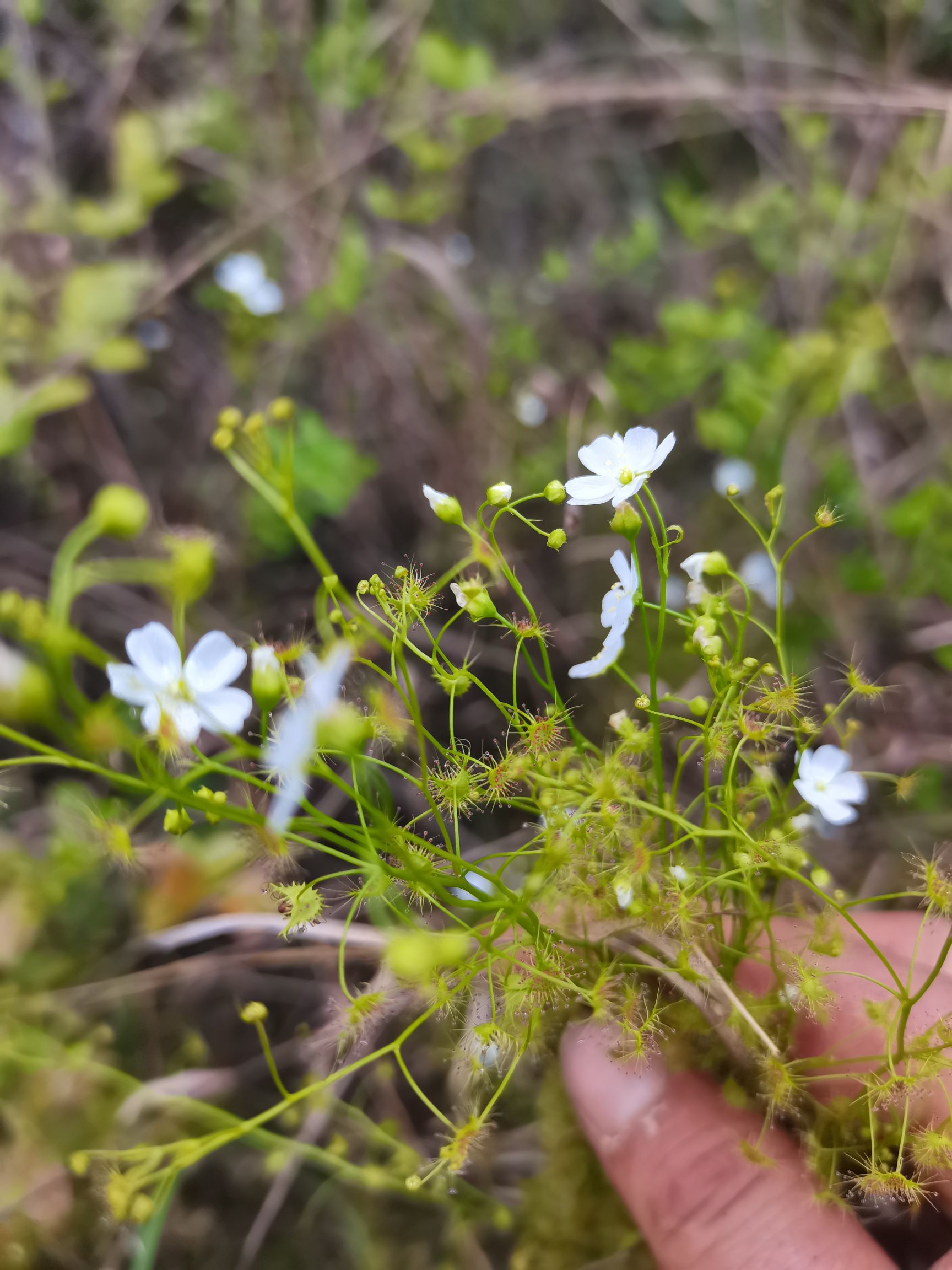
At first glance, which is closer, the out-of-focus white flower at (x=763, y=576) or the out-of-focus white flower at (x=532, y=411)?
the out-of-focus white flower at (x=763, y=576)

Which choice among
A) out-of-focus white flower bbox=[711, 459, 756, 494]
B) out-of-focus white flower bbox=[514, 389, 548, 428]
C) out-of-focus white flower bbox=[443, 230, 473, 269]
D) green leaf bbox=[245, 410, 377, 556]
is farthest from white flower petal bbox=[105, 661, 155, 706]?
out-of-focus white flower bbox=[443, 230, 473, 269]

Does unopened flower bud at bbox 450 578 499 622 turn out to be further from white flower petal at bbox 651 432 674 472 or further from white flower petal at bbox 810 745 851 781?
white flower petal at bbox 810 745 851 781

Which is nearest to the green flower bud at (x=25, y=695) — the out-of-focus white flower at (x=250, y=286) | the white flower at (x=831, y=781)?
the white flower at (x=831, y=781)

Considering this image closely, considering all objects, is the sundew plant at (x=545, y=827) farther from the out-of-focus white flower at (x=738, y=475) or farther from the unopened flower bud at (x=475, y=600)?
the out-of-focus white flower at (x=738, y=475)

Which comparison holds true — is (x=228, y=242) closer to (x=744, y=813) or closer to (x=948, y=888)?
(x=744, y=813)

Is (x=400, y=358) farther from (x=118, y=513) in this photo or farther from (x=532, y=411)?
(x=118, y=513)

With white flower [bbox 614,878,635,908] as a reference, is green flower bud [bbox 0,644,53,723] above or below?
above
